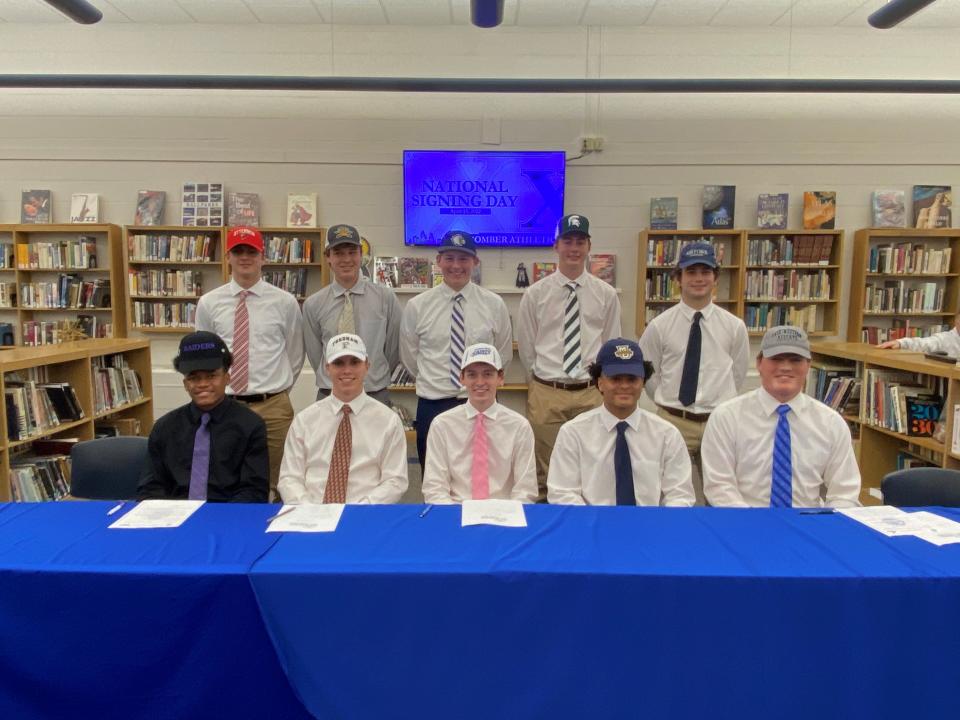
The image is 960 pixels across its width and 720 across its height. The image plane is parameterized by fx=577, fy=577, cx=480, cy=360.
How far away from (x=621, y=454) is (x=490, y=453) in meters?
0.57

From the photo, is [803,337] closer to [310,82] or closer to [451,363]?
[451,363]

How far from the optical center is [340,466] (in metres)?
2.42

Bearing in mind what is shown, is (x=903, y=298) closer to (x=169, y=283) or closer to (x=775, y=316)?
(x=775, y=316)

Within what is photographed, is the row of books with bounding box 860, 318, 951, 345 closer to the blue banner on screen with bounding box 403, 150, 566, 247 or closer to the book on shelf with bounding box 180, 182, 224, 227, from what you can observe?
the blue banner on screen with bounding box 403, 150, 566, 247

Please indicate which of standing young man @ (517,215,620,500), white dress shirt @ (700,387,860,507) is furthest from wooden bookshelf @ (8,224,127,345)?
white dress shirt @ (700,387,860,507)

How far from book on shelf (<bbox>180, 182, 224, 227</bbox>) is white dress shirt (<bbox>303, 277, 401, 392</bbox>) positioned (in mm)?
3013

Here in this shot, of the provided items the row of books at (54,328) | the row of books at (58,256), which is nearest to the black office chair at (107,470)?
the row of books at (54,328)

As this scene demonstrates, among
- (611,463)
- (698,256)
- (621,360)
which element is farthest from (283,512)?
(698,256)

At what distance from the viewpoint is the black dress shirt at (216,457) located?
2.36 meters

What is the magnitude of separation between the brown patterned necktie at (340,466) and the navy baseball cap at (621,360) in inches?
43.5

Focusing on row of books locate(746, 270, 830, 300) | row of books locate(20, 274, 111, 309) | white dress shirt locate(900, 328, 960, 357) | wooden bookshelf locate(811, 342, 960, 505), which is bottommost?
wooden bookshelf locate(811, 342, 960, 505)

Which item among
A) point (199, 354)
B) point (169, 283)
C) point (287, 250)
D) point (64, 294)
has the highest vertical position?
point (287, 250)

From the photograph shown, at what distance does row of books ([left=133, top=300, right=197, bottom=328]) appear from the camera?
5.75m

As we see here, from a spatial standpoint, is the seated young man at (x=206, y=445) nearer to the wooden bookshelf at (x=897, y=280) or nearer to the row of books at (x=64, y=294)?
the row of books at (x=64, y=294)
